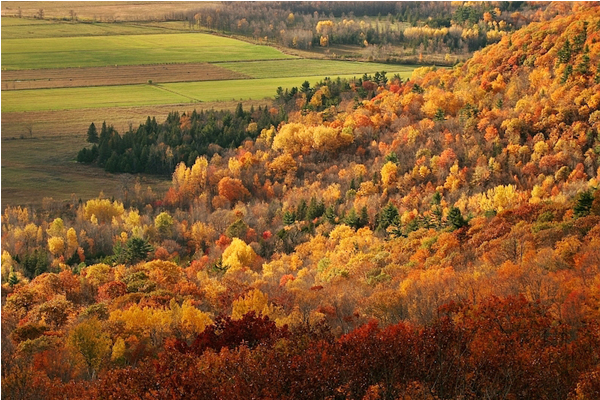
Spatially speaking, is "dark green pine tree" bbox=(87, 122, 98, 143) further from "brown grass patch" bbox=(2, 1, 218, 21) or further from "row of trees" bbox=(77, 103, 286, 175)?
"brown grass patch" bbox=(2, 1, 218, 21)

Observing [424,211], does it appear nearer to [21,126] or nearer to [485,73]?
[485,73]

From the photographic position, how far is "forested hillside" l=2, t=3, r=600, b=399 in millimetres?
42219

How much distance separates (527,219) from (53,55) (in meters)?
121

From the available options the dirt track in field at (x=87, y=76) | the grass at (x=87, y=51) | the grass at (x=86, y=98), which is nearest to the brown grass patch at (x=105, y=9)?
the grass at (x=87, y=51)

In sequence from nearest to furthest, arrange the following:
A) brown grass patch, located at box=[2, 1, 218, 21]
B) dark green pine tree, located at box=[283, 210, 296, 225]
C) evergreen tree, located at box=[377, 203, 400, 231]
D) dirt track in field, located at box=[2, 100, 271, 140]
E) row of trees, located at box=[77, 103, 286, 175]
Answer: evergreen tree, located at box=[377, 203, 400, 231] → dark green pine tree, located at box=[283, 210, 296, 225] → dirt track in field, located at box=[2, 100, 271, 140] → row of trees, located at box=[77, 103, 286, 175] → brown grass patch, located at box=[2, 1, 218, 21]

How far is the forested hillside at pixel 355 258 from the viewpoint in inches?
1662

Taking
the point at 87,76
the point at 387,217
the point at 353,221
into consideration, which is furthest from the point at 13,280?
the point at 87,76

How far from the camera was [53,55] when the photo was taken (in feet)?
605

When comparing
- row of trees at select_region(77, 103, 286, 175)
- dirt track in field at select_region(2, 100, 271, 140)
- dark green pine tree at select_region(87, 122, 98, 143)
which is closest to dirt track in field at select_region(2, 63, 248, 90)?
dirt track in field at select_region(2, 100, 271, 140)

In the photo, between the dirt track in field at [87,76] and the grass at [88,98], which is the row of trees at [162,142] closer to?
the grass at [88,98]

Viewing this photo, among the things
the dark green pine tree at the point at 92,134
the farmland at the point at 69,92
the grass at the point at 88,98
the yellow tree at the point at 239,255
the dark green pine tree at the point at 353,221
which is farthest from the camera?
the dark green pine tree at the point at 92,134

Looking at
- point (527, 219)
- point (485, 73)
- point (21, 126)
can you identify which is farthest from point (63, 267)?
point (485, 73)

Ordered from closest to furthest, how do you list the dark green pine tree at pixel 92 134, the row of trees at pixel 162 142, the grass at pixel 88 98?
the grass at pixel 88 98, the row of trees at pixel 162 142, the dark green pine tree at pixel 92 134

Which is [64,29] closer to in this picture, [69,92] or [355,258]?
[69,92]
